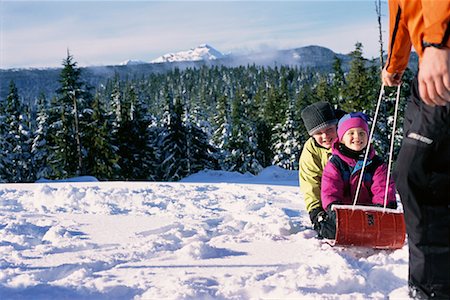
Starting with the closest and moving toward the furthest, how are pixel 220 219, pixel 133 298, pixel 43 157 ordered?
pixel 133 298
pixel 220 219
pixel 43 157

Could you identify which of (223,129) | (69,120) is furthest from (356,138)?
(223,129)

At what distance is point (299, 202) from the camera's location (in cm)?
669

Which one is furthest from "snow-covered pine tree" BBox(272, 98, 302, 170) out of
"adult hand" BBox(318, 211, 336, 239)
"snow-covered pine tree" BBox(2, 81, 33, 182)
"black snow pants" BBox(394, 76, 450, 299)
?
"black snow pants" BBox(394, 76, 450, 299)

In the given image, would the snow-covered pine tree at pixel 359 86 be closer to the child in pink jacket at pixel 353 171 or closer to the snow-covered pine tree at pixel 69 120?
the snow-covered pine tree at pixel 69 120

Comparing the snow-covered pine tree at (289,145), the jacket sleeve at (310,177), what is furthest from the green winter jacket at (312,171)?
the snow-covered pine tree at (289,145)

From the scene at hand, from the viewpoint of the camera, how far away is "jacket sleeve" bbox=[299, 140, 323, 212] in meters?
4.64

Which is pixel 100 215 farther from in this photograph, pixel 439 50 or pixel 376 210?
pixel 439 50

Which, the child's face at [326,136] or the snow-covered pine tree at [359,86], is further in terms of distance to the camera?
the snow-covered pine tree at [359,86]

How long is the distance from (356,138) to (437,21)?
8.06ft

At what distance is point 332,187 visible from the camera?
419 centimetres

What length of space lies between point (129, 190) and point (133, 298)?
4.88 metres

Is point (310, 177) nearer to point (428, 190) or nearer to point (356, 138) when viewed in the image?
point (356, 138)

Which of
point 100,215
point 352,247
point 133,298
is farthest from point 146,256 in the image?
point 100,215

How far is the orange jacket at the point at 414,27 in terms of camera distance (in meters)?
1.75
